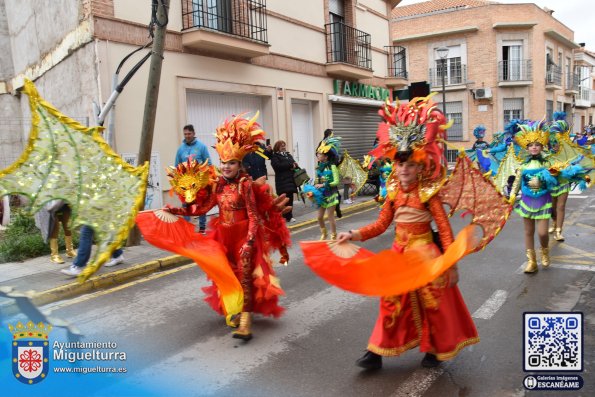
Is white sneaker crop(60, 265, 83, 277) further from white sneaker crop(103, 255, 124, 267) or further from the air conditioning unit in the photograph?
the air conditioning unit

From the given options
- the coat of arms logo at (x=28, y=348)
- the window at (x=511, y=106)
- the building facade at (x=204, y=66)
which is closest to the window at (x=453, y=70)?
the window at (x=511, y=106)

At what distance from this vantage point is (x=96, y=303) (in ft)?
18.4

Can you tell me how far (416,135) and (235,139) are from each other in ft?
5.87

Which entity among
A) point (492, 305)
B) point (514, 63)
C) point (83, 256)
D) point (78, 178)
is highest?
point (514, 63)

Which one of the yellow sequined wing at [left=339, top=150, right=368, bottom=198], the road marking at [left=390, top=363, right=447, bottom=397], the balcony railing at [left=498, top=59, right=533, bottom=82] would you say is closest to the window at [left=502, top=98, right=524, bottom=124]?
the balcony railing at [left=498, top=59, right=533, bottom=82]

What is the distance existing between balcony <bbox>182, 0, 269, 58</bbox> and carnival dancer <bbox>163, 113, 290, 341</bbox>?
6703 mm

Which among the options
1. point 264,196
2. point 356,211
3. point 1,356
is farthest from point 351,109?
point 1,356

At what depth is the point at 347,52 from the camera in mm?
16578

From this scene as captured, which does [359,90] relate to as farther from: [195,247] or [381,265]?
[381,265]

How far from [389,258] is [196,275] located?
402cm

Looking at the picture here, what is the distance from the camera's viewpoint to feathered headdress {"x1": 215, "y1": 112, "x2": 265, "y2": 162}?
445 centimetres

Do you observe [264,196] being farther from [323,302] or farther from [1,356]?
[1,356]

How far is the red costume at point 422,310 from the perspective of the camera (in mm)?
3412

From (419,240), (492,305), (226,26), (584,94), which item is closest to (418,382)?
(419,240)
